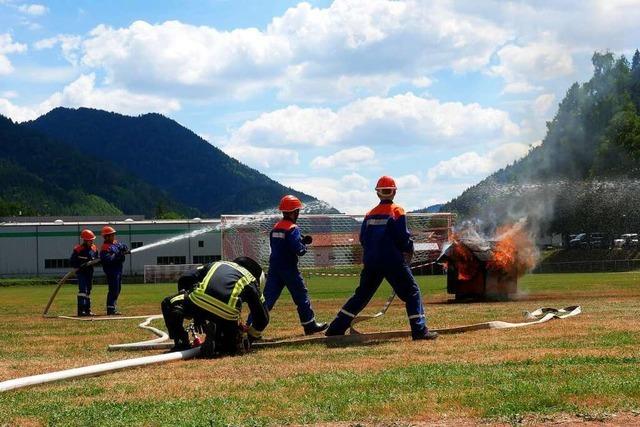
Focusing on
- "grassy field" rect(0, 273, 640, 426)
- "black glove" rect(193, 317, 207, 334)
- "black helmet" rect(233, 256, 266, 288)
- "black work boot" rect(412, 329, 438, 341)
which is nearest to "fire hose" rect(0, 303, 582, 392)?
"grassy field" rect(0, 273, 640, 426)

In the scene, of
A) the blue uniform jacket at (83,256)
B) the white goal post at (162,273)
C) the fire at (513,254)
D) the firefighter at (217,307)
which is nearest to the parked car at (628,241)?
the white goal post at (162,273)

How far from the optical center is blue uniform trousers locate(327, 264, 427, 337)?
41.0 feet

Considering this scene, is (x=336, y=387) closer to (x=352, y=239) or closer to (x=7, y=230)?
(x=352, y=239)

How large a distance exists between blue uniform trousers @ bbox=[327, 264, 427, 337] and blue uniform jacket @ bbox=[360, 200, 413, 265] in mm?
107

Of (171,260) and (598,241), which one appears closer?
(598,241)

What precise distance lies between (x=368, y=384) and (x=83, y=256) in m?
14.8

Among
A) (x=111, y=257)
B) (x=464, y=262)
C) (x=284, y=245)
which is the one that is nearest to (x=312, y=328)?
(x=284, y=245)

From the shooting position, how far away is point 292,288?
14.0m

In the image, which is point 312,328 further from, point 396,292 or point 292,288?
point 396,292

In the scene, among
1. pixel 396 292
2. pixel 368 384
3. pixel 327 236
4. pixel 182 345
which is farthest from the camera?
pixel 327 236

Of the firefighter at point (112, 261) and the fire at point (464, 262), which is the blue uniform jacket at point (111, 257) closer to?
the firefighter at point (112, 261)

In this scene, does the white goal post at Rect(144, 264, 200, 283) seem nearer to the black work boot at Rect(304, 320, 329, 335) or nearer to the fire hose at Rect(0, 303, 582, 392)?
the fire hose at Rect(0, 303, 582, 392)

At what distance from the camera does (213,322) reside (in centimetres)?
1138

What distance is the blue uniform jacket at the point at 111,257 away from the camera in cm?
2112
